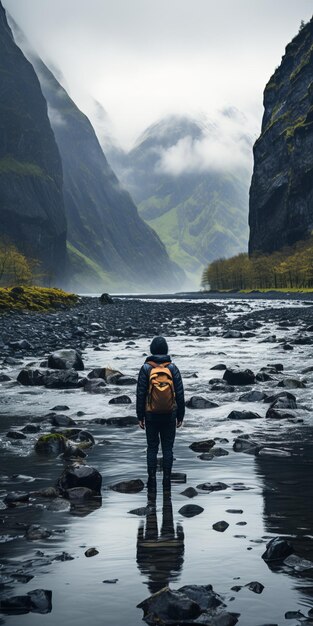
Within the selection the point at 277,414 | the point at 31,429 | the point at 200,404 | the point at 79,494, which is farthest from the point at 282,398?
the point at 79,494

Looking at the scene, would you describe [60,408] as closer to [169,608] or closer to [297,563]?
[297,563]

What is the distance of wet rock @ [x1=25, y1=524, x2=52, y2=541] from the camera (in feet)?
25.4

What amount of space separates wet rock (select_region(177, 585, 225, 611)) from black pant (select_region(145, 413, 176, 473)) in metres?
4.21

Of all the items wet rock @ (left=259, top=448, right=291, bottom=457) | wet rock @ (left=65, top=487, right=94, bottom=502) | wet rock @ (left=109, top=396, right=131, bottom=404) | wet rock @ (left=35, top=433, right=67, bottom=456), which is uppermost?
wet rock @ (left=109, top=396, right=131, bottom=404)

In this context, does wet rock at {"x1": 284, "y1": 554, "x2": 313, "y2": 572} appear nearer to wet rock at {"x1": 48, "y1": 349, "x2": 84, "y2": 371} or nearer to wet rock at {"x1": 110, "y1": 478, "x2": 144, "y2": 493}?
wet rock at {"x1": 110, "y1": 478, "x2": 144, "y2": 493}

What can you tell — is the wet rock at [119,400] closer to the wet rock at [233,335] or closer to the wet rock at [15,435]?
the wet rock at [15,435]

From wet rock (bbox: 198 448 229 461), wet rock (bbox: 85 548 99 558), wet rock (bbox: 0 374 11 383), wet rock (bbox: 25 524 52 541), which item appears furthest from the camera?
wet rock (bbox: 0 374 11 383)

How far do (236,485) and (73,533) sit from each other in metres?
3.17

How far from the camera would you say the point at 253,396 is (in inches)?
757

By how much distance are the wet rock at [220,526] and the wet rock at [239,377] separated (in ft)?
46.9

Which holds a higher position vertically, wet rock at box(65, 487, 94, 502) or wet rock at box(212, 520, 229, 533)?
wet rock at box(65, 487, 94, 502)

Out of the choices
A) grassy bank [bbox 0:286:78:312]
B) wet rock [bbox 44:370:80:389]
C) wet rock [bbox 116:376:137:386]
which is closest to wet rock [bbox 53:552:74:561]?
wet rock [bbox 44:370:80:389]

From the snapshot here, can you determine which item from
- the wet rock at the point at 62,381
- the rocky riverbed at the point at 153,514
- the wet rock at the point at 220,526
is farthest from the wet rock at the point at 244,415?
the wet rock at the point at 220,526

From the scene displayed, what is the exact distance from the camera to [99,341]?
40.2 m
